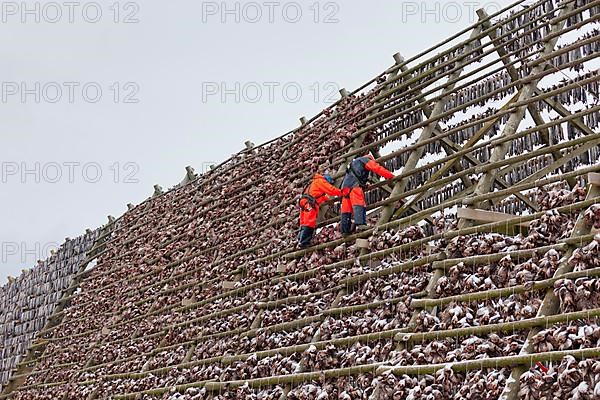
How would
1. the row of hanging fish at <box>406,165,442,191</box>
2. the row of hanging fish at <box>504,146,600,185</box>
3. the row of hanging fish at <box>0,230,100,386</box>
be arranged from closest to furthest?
the row of hanging fish at <box>504,146,600,185</box>, the row of hanging fish at <box>406,165,442,191</box>, the row of hanging fish at <box>0,230,100,386</box>

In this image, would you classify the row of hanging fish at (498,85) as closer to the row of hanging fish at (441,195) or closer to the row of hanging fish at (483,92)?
the row of hanging fish at (483,92)

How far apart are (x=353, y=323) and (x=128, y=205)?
483 inches

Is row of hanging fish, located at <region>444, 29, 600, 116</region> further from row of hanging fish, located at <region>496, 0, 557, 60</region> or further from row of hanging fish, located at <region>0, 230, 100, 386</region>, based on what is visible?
row of hanging fish, located at <region>0, 230, 100, 386</region>

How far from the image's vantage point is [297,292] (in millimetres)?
9469

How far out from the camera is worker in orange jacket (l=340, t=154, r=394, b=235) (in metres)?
9.30

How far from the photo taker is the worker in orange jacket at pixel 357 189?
9297 mm

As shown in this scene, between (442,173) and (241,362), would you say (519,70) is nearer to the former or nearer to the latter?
(442,173)

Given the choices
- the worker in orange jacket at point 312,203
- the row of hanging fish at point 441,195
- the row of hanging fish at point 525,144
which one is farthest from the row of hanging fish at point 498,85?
the worker in orange jacket at point 312,203

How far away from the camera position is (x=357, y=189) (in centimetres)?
952

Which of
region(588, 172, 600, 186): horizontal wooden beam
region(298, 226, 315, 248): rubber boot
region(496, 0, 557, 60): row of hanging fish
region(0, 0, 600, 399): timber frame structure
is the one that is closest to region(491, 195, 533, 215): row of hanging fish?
region(0, 0, 600, 399): timber frame structure

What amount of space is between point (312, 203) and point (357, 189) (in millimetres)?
726

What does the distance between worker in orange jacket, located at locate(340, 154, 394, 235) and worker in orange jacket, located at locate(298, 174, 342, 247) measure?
287 mm

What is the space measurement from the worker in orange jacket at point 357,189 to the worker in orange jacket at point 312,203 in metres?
0.29

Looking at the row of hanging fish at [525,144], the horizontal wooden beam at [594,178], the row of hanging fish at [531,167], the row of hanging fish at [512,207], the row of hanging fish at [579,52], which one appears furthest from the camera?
the row of hanging fish at [512,207]
